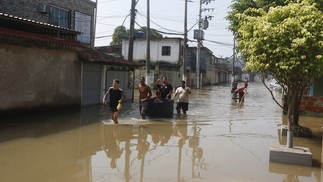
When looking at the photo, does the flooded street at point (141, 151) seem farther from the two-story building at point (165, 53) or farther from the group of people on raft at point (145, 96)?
the two-story building at point (165, 53)

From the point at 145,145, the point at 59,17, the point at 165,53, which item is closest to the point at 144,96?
the point at 145,145

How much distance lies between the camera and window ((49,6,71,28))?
21453mm

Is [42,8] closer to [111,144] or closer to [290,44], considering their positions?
[111,144]

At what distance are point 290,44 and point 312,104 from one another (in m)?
10.7

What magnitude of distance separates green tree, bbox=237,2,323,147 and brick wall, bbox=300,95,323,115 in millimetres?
9975

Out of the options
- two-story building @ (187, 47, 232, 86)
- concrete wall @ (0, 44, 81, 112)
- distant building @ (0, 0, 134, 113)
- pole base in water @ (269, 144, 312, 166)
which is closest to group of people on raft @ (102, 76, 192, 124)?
concrete wall @ (0, 44, 81, 112)

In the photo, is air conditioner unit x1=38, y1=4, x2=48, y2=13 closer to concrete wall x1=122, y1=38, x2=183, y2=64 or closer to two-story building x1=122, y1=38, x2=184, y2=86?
two-story building x1=122, y1=38, x2=184, y2=86

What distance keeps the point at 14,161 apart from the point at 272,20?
6.17 metres

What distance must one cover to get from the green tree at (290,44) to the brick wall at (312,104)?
9.98 meters

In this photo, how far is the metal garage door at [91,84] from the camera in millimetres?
17469

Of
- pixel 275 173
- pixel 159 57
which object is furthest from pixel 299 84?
pixel 159 57

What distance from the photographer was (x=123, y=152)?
8.64 metres

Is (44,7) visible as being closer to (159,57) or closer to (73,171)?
(73,171)

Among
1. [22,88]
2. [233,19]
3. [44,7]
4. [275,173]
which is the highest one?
[44,7]
